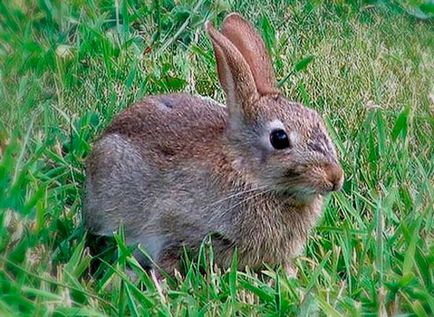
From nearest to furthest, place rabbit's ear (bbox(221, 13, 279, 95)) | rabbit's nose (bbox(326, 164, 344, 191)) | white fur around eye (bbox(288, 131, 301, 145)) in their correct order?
rabbit's nose (bbox(326, 164, 344, 191)), white fur around eye (bbox(288, 131, 301, 145)), rabbit's ear (bbox(221, 13, 279, 95))

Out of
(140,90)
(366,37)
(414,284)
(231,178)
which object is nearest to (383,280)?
(414,284)

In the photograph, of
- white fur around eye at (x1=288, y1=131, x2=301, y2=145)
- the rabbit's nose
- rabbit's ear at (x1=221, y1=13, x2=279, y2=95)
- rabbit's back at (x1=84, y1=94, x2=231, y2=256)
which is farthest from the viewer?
rabbit's ear at (x1=221, y1=13, x2=279, y2=95)

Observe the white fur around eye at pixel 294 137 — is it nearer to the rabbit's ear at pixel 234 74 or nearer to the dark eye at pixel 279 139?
the dark eye at pixel 279 139

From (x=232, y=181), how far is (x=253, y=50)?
59cm

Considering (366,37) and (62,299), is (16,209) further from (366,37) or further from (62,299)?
(366,37)

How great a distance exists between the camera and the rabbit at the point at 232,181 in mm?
4266

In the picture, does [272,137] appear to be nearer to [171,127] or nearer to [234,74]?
[234,74]

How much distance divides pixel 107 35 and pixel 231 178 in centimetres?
190

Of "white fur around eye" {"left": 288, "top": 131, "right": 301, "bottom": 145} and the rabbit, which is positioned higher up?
"white fur around eye" {"left": 288, "top": 131, "right": 301, "bottom": 145}

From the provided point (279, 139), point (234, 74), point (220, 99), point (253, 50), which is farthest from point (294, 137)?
point (220, 99)

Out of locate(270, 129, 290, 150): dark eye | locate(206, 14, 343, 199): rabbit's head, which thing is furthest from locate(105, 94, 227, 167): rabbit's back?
locate(270, 129, 290, 150): dark eye

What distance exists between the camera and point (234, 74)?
434 cm

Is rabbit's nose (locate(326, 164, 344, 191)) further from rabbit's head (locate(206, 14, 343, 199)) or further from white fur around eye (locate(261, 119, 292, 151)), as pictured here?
white fur around eye (locate(261, 119, 292, 151))

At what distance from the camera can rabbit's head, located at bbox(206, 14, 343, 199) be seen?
419cm
